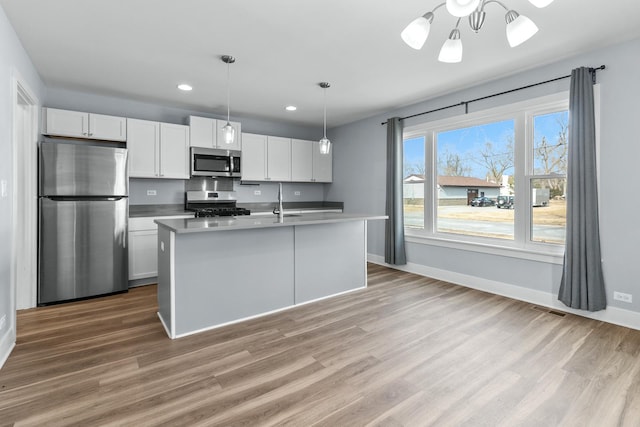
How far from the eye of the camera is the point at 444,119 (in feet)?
14.2

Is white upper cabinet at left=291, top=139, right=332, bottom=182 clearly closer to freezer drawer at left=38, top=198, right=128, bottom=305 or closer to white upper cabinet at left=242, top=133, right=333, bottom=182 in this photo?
white upper cabinet at left=242, top=133, right=333, bottom=182

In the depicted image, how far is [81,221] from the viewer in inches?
140

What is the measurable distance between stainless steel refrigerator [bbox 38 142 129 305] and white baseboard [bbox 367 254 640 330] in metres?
3.82

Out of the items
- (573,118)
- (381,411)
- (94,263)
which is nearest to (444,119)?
(573,118)

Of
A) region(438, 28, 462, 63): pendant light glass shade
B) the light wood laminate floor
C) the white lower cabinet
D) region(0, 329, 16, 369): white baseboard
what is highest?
region(438, 28, 462, 63): pendant light glass shade

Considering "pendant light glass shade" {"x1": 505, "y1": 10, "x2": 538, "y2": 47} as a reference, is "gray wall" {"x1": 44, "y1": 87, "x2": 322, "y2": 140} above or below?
above

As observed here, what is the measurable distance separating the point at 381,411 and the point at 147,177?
406cm

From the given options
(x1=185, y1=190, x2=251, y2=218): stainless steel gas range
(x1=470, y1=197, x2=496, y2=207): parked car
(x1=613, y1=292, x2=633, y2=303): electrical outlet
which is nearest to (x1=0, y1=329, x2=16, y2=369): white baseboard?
(x1=185, y1=190, x2=251, y2=218): stainless steel gas range

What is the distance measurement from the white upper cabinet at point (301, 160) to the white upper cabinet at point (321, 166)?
90 mm

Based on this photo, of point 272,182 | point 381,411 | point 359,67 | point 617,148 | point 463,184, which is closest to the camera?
point 381,411

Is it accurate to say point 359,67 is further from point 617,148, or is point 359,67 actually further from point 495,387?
point 495,387

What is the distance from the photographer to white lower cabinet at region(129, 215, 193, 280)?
4094mm

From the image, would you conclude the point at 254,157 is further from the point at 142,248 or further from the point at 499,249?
the point at 499,249

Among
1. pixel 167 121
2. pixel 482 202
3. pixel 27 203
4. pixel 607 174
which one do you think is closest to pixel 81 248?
pixel 27 203
